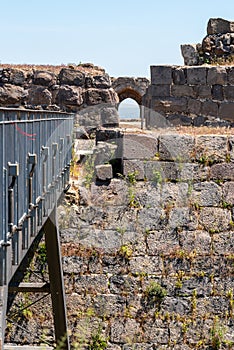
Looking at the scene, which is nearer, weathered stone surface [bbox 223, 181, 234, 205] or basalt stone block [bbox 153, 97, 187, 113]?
weathered stone surface [bbox 223, 181, 234, 205]

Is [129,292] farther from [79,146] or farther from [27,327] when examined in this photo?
[79,146]

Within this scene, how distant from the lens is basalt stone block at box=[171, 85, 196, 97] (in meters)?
11.7

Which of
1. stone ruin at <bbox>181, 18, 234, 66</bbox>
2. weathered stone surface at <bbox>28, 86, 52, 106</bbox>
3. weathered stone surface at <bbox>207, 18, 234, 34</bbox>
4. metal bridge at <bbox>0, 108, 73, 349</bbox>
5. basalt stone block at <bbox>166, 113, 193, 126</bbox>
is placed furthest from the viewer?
weathered stone surface at <bbox>207, 18, 234, 34</bbox>

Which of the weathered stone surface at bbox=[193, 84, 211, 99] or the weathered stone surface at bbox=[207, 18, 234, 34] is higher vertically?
the weathered stone surface at bbox=[207, 18, 234, 34]

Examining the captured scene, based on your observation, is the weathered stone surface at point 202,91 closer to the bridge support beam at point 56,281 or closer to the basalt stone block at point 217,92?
the basalt stone block at point 217,92

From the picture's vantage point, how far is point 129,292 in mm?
8727

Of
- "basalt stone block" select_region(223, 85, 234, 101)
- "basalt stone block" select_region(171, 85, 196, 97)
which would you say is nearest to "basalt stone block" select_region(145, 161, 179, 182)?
"basalt stone block" select_region(171, 85, 196, 97)

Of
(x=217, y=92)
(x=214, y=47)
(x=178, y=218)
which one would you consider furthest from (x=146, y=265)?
(x=214, y=47)

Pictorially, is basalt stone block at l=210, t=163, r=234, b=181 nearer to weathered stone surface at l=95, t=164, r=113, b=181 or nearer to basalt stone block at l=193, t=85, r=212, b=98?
weathered stone surface at l=95, t=164, r=113, b=181

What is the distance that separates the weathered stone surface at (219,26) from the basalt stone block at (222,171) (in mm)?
4447

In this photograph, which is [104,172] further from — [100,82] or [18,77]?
[18,77]

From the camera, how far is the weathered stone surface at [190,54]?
42.2 ft

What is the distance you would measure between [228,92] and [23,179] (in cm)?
699

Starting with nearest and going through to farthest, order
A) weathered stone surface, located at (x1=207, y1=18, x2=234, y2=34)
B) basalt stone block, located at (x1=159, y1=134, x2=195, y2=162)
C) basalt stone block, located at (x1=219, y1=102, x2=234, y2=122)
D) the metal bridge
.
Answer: the metal bridge
basalt stone block, located at (x1=159, y1=134, x2=195, y2=162)
basalt stone block, located at (x1=219, y1=102, x2=234, y2=122)
weathered stone surface, located at (x1=207, y1=18, x2=234, y2=34)
